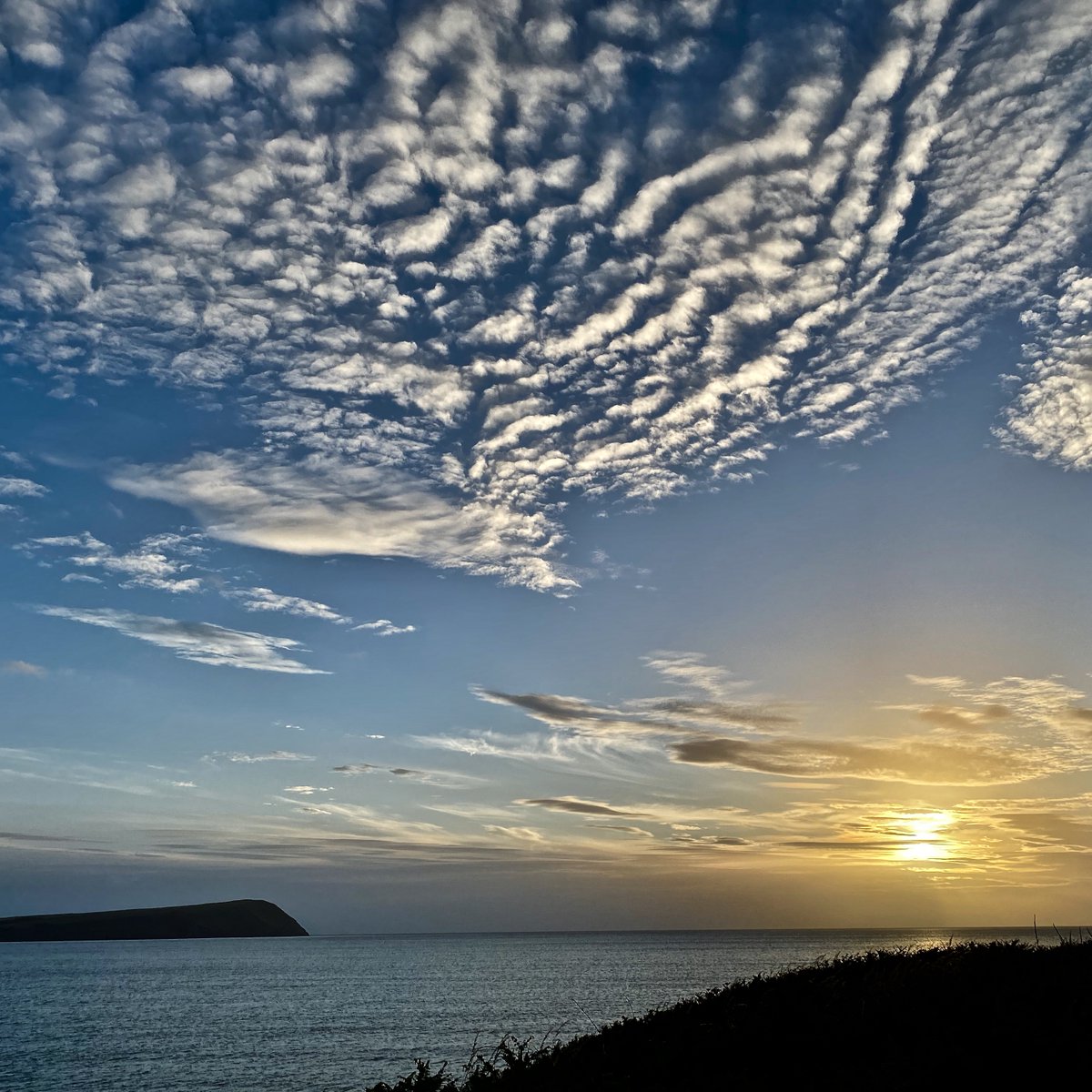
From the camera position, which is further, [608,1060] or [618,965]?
[618,965]

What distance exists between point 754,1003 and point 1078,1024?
5460mm

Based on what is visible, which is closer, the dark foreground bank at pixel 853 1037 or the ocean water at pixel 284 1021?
the dark foreground bank at pixel 853 1037

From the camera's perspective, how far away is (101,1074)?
2448 inches

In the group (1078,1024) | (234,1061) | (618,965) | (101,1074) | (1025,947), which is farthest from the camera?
(618,965)

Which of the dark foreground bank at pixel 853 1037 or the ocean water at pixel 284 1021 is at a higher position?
the dark foreground bank at pixel 853 1037

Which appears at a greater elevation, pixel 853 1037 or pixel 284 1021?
pixel 853 1037

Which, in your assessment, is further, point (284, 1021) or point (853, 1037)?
point (284, 1021)

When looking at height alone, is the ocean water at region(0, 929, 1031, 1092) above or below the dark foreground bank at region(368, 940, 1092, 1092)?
below

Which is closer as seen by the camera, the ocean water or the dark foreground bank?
the dark foreground bank

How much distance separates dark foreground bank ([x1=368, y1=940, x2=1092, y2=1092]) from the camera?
1148 cm

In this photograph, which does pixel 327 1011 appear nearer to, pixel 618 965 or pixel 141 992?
pixel 141 992

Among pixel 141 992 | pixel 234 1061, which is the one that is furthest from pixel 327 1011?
pixel 141 992

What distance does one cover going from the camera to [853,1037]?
517 inches

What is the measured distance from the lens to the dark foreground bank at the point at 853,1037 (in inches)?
452
